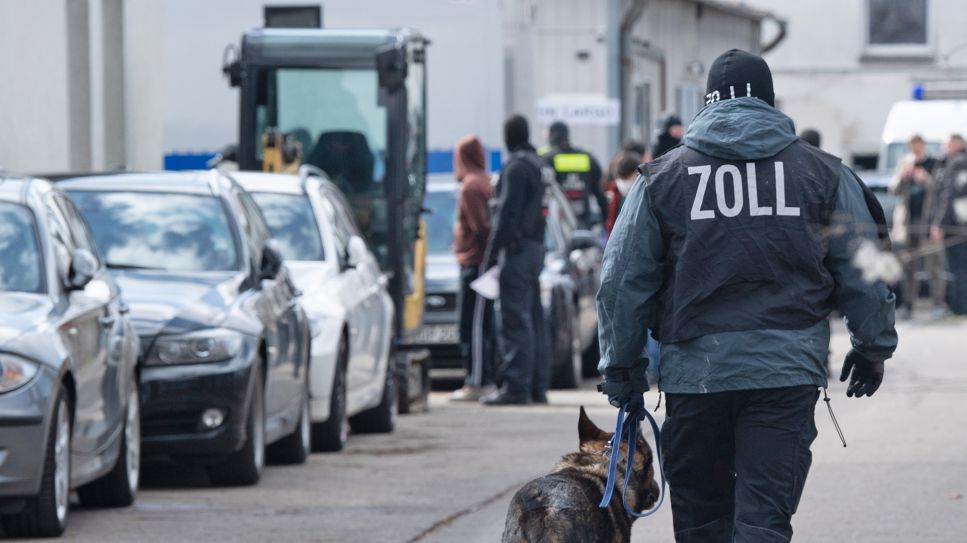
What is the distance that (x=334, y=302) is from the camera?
13484mm

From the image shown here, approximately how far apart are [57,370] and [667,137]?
8412 millimetres

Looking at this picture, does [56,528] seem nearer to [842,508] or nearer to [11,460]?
[11,460]

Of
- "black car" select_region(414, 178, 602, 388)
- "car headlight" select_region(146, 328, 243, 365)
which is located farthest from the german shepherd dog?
"black car" select_region(414, 178, 602, 388)

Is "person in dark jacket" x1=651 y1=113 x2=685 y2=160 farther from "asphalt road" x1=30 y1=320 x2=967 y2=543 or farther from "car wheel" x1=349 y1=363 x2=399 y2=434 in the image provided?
"car wheel" x1=349 y1=363 x2=399 y2=434

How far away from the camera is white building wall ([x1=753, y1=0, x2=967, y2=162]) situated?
46531 millimetres

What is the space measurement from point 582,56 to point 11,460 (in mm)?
22621

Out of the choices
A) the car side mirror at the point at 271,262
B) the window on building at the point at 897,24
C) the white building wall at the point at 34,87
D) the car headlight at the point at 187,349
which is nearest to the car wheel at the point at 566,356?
the white building wall at the point at 34,87

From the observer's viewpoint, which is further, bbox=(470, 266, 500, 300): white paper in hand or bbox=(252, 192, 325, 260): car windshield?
bbox=(470, 266, 500, 300): white paper in hand

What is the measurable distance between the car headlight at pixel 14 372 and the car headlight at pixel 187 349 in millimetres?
1973

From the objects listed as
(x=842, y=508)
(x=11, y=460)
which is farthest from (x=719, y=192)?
(x=842, y=508)

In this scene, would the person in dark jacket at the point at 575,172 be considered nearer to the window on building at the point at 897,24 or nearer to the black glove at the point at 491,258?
the black glove at the point at 491,258

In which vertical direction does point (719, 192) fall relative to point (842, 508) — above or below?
above

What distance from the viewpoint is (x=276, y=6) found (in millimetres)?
20812

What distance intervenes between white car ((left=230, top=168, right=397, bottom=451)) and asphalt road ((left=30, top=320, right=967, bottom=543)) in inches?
10.1
